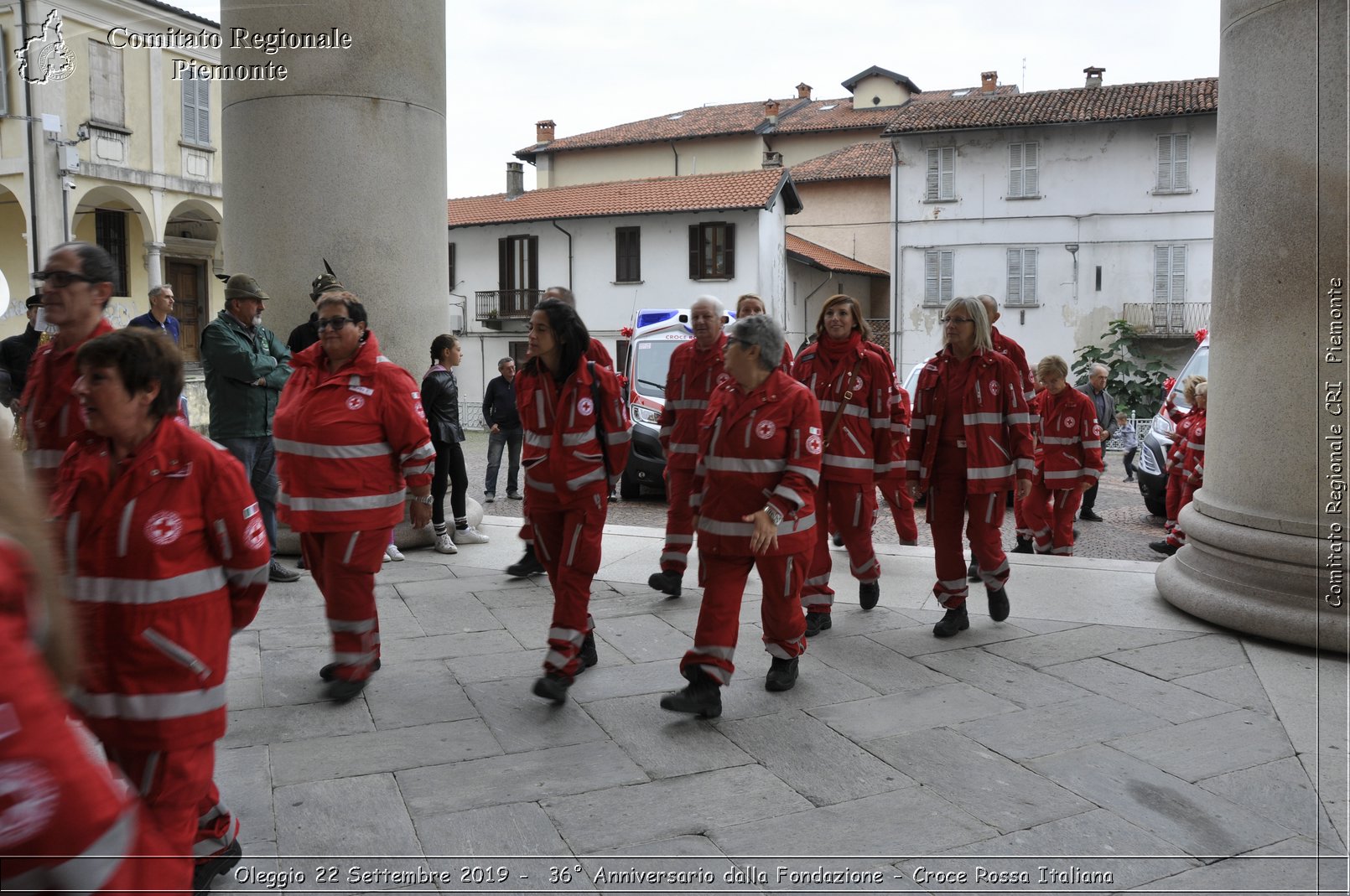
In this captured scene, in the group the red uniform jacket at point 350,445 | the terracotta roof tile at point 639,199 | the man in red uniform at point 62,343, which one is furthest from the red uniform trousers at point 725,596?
the terracotta roof tile at point 639,199

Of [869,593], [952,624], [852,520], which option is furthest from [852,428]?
[952,624]

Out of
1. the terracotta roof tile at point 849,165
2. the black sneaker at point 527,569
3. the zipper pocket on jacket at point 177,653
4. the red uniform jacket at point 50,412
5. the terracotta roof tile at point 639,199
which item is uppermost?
the terracotta roof tile at point 849,165

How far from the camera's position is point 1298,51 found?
17.4 ft

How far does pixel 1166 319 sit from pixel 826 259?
1287 cm

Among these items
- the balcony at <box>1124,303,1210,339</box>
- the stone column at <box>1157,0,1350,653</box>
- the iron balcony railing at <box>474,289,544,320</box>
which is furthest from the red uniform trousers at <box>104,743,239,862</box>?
the iron balcony railing at <box>474,289,544,320</box>

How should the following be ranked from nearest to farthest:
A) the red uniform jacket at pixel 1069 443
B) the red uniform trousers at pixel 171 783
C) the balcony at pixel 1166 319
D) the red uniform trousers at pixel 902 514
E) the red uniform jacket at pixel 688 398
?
the red uniform trousers at pixel 171 783, the red uniform jacket at pixel 688 398, the red uniform trousers at pixel 902 514, the red uniform jacket at pixel 1069 443, the balcony at pixel 1166 319

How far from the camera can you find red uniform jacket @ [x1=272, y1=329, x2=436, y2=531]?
4719 mm

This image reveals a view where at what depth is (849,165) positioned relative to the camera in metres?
44.2

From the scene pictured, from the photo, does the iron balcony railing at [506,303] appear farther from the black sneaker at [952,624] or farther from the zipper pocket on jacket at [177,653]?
the zipper pocket on jacket at [177,653]

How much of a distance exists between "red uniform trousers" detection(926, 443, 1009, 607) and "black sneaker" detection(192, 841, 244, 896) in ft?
13.0

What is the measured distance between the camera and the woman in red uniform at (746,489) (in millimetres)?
4562

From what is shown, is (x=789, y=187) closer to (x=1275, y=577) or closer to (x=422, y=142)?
(x=422, y=142)

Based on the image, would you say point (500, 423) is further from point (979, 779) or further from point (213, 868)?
point (213, 868)

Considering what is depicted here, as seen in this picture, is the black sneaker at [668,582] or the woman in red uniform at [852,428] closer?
the woman in red uniform at [852,428]
